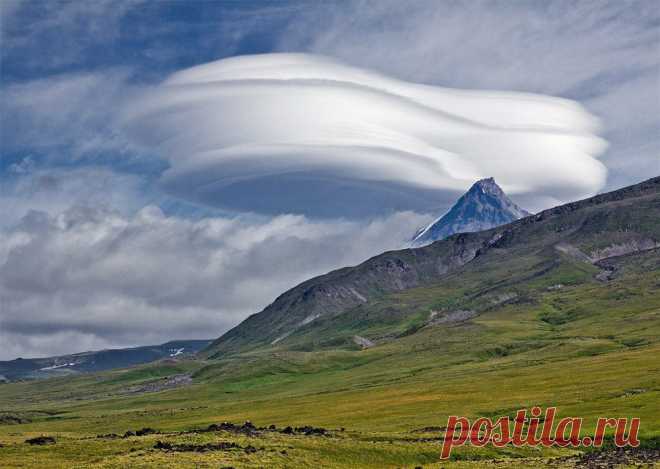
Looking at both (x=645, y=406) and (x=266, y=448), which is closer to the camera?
(x=266, y=448)

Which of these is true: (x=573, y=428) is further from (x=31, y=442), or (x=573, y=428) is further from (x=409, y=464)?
(x=31, y=442)

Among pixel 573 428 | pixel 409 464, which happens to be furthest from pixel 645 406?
pixel 409 464

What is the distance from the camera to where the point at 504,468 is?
69.6 metres

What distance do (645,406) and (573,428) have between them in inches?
659

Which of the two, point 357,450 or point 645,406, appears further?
point 645,406

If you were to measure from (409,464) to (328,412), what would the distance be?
80718 mm

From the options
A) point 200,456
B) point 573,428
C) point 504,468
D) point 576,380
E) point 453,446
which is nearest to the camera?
point 504,468

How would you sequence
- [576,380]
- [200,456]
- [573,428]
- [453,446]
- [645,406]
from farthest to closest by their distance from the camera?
[576,380]
[645,406]
[573,428]
[453,446]
[200,456]

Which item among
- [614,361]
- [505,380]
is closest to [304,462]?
[505,380]

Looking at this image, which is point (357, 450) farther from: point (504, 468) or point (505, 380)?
point (505, 380)

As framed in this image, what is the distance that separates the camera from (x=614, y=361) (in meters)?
190

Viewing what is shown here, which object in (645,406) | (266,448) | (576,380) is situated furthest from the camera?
(576,380)

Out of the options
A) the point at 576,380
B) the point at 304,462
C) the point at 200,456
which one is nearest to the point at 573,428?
the point at 304,462

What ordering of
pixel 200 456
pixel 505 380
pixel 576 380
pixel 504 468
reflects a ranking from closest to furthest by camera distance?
pixel 504 468
pixel 200 456
pixel 576 380
pixel 505 380
